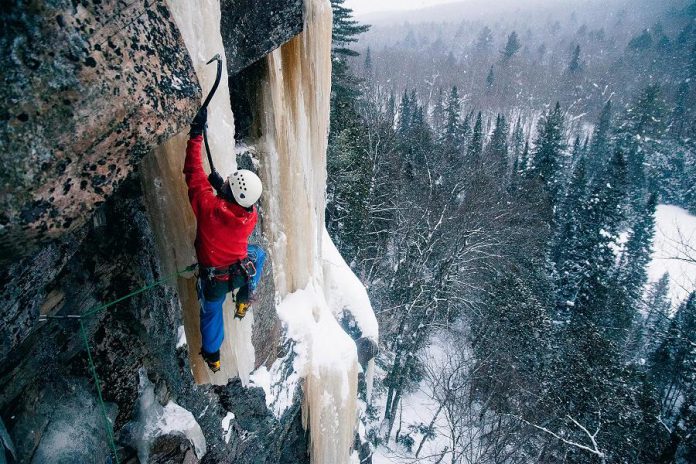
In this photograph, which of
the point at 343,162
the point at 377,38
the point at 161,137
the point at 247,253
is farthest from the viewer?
the point at 377,38

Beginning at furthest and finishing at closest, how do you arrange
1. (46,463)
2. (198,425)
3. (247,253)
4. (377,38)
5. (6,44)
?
(377,38) < (198,425) < (247,253) < (46,463) < (6,44)

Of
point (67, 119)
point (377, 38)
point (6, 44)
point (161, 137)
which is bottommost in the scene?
point (377, 38)

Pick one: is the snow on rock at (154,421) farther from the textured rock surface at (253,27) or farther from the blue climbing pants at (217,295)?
the textured rock surface at (253,27)

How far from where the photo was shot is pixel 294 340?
617cm

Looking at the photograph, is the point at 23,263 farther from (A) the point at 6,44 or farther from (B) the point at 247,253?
(B) the point at 247,253

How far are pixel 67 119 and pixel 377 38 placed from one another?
173 meters

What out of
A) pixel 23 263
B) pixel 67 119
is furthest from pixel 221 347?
pixel 67 119

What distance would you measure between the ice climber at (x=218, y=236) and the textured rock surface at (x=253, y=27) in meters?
1.44

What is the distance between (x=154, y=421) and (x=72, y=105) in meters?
2.99

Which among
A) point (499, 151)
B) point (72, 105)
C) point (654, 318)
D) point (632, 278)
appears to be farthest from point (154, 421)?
point (499, 151)

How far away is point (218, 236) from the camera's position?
10.8 ft

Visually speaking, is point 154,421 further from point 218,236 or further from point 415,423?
point 415,423

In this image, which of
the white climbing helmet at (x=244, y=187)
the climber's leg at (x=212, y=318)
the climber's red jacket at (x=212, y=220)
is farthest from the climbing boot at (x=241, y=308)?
the white climbing helmet at (x=244, y=187)

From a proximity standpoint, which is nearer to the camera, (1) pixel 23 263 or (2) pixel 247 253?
(1) pixel 23 263
